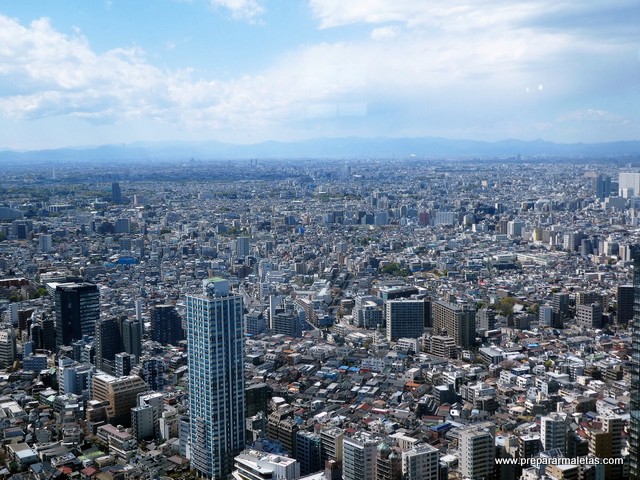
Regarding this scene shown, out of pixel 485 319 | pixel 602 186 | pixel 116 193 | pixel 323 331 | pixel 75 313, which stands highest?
pixel 602 186

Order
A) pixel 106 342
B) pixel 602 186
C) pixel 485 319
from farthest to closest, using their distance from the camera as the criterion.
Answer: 1. pixel 602 186
2. pixel 485 319
3. pixel 106 342

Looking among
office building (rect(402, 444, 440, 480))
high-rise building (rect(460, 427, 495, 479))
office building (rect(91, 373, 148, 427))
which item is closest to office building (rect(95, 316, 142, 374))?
office building (rect(91, 373, 148, 427))

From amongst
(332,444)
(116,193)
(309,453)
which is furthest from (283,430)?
(116,193)

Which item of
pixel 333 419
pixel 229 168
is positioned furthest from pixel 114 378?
pixel 229 168

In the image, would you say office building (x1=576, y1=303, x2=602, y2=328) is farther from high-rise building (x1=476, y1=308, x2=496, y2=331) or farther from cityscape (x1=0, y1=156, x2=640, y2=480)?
high-rise building (x1=476, y1=308, x2=496, y2=331)

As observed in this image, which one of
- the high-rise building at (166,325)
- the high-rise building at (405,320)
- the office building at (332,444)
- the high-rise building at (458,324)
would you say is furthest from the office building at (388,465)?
the high-rise building at (405,320)

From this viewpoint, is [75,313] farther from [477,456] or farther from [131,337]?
[477,456]
